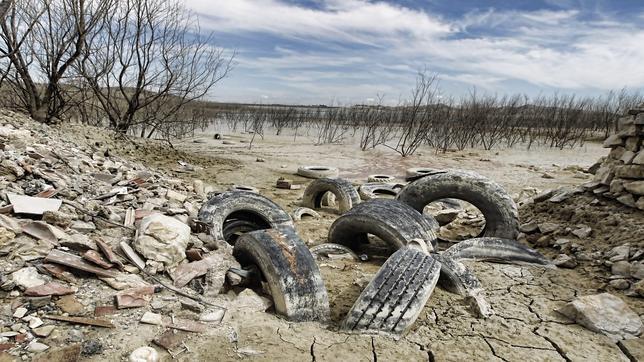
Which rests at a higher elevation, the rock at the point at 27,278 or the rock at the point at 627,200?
the rock at the point at 627,200

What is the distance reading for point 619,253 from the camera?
3828 millimetres

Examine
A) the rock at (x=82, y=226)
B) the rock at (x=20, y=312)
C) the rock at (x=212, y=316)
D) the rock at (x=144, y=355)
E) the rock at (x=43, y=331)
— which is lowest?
the rock at (x=212, y=316)

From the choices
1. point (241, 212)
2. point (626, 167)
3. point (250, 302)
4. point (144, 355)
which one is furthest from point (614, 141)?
point (144, 355)

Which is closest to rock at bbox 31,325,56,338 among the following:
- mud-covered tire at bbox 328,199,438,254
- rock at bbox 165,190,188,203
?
rock at bbox 165,190,188,203

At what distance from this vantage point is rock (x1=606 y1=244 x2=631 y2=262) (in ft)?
12.3

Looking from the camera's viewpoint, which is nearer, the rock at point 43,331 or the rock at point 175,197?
the rock at point 43,331

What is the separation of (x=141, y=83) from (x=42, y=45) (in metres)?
2.36

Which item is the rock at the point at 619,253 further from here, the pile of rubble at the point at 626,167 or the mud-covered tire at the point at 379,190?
the mud-covered tire at the point at 379,190

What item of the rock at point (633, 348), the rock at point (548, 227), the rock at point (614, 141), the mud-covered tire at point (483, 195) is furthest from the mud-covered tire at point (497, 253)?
the rock at point (614, 141)

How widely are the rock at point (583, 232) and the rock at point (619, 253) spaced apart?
457mm

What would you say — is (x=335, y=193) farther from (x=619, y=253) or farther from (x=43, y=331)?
(x=43, y=331)

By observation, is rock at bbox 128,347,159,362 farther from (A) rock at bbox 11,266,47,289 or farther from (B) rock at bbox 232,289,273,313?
(A) rock at bbox 11,266,47,289

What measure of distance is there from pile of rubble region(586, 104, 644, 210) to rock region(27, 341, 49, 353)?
5.34 m

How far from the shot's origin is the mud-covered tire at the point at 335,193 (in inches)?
246
